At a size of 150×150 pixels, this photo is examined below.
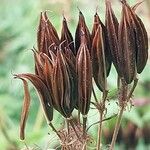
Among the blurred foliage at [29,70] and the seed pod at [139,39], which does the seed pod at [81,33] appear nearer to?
the seed pod at [139,39]

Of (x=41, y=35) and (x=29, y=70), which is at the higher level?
(x=29, y=70)

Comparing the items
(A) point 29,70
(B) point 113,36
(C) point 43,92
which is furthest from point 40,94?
(A) point 29,70

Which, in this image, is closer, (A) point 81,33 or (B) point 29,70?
(A) point 81,33

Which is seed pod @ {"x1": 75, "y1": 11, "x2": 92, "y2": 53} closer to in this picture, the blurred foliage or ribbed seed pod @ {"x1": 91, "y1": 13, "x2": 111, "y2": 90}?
ribbed seed pod @ {"x1": 91, "y1": 13, "x2": 111, "y2": 90}

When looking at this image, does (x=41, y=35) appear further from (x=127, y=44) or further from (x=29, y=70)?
(x=29, y=70)

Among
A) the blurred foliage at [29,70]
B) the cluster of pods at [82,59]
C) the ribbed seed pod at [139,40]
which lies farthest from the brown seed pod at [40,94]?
the blurred foliage at [29,70]

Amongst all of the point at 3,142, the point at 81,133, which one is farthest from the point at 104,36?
the point at 3,142

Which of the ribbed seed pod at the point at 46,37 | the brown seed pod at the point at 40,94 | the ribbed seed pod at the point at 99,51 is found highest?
the ribbed seed pod at the point at 46,37
